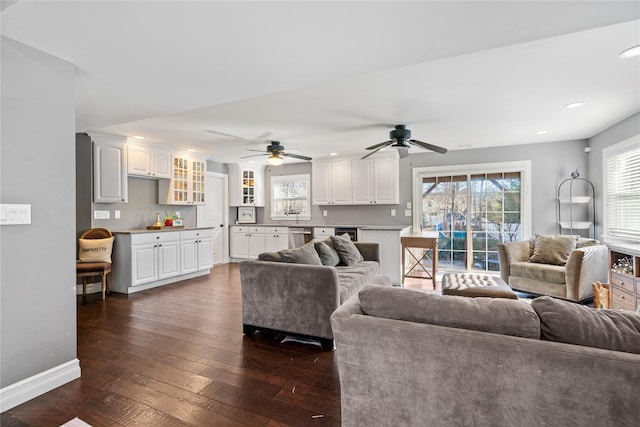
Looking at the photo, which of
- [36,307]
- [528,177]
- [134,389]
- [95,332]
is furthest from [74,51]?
[528,177]

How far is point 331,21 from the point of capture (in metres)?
1.58

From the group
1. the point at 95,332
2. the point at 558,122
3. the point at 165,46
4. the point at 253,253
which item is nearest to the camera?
the point at 165,46

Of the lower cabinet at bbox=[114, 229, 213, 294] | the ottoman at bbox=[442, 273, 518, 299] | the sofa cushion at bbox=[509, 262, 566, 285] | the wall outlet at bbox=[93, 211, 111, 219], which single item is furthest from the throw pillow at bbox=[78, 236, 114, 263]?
the sofa cushion at bbox=[509, 262, 566, 285]

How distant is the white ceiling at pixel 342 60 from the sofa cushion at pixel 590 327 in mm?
1416

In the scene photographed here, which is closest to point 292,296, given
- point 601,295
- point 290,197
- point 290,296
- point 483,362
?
point 290,296

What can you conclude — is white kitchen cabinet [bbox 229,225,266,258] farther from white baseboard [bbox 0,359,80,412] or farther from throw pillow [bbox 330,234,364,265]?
white baseboard [bbox 0,359,80,412]

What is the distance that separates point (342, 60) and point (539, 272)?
3.78 meters

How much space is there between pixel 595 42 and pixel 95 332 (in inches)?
185

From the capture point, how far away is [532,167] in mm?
5164

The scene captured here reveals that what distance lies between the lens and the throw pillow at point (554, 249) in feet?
13.3

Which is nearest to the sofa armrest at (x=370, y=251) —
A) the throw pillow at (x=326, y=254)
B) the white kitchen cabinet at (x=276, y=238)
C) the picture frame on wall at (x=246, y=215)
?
the throw pillow at (x=326, y=254)

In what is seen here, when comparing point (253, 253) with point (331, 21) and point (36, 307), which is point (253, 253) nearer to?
point (36, 307)

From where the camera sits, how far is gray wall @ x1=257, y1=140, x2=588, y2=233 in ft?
16.3

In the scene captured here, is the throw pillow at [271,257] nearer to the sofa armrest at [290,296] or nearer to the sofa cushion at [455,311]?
the sofa armrest at [290,296]
